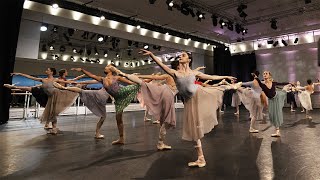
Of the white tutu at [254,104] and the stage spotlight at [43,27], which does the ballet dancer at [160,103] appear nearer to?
the white tutu at [254,104]

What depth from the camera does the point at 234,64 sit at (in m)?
16.6

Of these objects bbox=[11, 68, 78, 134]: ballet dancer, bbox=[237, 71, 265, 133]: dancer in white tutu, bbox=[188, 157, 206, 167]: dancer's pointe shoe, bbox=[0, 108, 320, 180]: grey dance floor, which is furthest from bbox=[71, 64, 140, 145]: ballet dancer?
bbox=[237, 71, 265, 133]: dancer in white tutu

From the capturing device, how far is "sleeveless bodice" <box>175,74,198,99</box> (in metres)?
2.85

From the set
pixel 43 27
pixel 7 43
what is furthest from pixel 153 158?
pixel 43 27

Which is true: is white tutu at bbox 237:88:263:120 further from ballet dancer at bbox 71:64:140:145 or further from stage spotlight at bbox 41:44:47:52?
stage spotlight at bbox 41:44:47:52

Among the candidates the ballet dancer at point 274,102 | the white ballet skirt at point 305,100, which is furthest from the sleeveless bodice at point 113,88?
the white ballet skirt at point 305,100

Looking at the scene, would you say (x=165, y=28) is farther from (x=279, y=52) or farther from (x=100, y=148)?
(x=100, y=148)

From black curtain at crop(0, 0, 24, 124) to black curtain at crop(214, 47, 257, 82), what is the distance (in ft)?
39.6

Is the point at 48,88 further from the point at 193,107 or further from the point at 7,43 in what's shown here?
the point at 193,107

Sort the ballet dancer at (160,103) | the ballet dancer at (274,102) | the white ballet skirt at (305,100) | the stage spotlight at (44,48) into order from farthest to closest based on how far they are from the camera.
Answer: the stage spotlight at (44,48)
the white ballet skirt at (305,100)
the ballet dancer at (274,102)
the ballet dancer at (160,103)

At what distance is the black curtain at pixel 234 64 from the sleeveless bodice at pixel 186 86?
13.8m

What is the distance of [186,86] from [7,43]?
6405 mm

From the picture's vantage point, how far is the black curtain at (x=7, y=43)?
6.81 metres

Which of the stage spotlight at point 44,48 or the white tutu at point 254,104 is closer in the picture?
the white tutu at point 254,104
